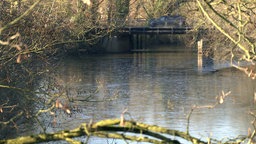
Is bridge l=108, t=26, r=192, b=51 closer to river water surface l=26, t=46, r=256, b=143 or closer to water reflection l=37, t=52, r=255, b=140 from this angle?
river water surface l=26, t=46, r=256, b=143

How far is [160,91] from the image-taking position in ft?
80.3

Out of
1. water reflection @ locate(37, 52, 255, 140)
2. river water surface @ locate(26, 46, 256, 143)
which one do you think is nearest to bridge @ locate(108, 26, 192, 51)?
river water surface @ locate(26, 46, 256, 143)

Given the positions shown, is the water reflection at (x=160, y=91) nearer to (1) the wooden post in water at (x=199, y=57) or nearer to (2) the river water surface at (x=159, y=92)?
(2) the river water surface at (x=159, y=92)

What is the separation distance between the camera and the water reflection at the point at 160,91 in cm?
1759

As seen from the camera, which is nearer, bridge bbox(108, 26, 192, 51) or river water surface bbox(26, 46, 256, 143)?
river water surface bbox(26, 46, 256, 143)

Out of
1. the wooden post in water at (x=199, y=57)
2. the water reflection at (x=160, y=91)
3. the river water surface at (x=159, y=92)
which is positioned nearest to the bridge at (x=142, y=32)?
the wooden post in water at (x=199, y=57)

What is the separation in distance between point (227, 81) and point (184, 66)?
6.92 meters

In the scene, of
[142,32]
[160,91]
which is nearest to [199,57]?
[142,32]

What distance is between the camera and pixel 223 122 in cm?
1814

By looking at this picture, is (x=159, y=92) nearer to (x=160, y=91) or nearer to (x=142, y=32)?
(x=160, y=91)

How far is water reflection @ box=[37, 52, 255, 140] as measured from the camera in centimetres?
1759

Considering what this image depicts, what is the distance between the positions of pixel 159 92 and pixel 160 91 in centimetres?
29

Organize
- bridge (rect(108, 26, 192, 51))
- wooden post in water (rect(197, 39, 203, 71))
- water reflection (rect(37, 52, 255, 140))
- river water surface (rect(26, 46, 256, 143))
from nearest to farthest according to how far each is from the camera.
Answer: river water surface (rect(26, 46, 256, 143))
water reflection (rect(37, 52, 255, 140))
wooden post in water (rect(197, 39, 203, 71))
bridge (rect(108, 26, 192, 51))

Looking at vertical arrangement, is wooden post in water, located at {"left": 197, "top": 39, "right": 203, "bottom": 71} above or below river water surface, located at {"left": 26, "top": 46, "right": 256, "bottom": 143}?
above
